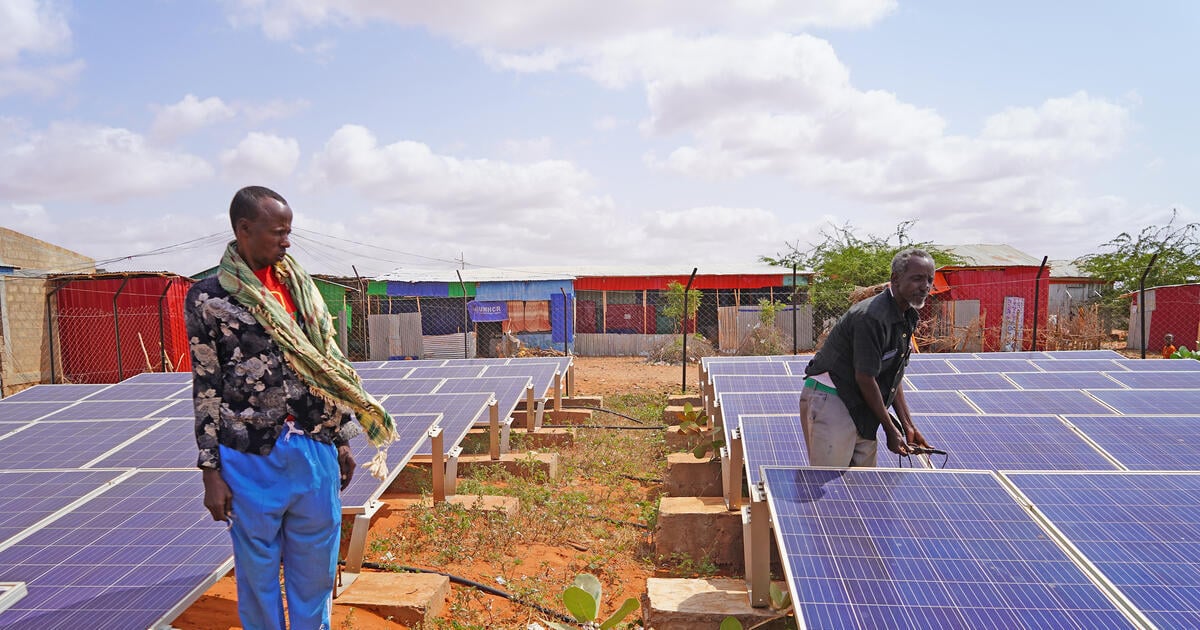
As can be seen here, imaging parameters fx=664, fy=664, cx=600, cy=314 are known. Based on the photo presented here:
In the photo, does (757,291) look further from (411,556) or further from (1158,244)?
(411,556)

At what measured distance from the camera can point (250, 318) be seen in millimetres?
2635

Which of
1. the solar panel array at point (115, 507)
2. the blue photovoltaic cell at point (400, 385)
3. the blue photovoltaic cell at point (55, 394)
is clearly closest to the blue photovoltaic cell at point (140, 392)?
the blue photovoltaic cell at point (55, 394)

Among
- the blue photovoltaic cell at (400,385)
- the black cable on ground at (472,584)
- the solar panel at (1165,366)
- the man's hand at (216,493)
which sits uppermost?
the man's hand at (216,493)

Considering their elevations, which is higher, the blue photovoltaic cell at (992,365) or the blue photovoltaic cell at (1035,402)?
the blue photovoltaic cell at (992,365)

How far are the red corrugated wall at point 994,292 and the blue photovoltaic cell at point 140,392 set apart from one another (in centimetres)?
2054

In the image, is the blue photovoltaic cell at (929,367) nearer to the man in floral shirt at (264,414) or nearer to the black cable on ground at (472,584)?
the black cable on ground at (472,584)

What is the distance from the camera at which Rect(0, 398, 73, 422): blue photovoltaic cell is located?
7138mm

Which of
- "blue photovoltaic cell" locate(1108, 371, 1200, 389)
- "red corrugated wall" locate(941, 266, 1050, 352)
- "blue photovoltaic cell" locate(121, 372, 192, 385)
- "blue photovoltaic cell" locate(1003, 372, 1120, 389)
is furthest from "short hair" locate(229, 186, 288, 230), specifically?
"red corrugated wall" locate(941, 266, 1050, 352)

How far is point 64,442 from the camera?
227 inches

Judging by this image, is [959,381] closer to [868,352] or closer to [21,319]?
[868,352]

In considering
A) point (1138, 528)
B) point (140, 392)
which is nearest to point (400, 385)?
point (140, 392)

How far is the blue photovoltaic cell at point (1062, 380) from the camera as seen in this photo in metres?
7.64

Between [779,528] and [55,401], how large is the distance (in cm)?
934

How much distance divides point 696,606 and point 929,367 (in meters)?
6.71
